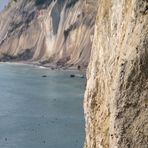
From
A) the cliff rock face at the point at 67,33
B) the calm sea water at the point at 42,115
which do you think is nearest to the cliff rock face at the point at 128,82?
the calm sea water at the point at 42,115

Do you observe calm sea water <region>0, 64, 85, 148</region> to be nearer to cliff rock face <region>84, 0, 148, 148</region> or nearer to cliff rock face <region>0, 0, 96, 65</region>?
cliff rock face <region>84, 0, 148, 148</region>

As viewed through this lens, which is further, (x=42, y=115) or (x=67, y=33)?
(x=67, y=33)

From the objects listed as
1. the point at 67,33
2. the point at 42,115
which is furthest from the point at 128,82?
the point at 67,33

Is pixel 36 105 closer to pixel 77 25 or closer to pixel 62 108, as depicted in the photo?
pixel 62 108

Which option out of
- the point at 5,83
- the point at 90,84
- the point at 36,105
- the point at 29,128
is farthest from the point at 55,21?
the point at 90,84

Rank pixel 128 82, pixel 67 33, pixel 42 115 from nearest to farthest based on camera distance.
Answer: pixel 128 82 < pixel 42 115 < pixel 67 33

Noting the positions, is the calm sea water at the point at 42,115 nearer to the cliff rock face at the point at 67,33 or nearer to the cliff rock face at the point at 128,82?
the cliff rock face at the point at 128,82

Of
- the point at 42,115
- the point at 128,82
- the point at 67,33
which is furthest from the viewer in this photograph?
the point at 67,33

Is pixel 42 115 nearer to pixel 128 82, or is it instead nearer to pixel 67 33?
pixel 128 82
